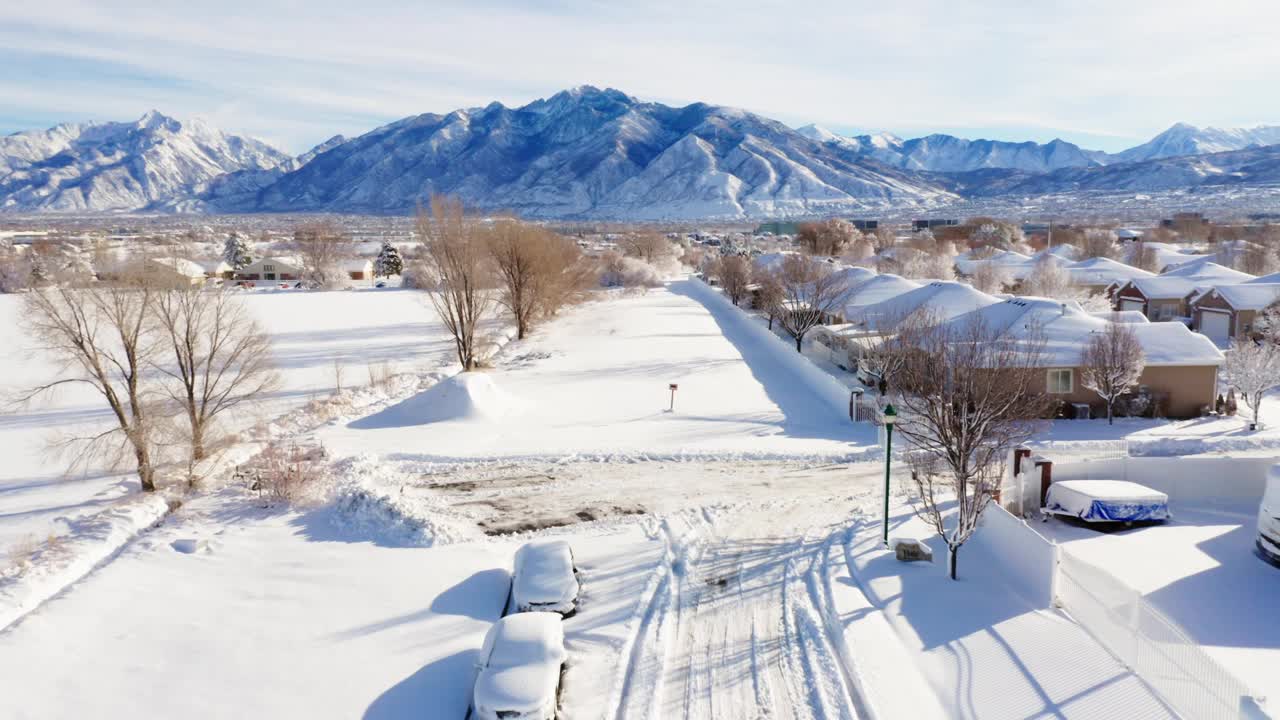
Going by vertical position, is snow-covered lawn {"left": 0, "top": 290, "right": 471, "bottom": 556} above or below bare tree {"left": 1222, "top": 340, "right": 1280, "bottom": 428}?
below

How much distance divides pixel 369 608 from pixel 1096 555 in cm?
1257

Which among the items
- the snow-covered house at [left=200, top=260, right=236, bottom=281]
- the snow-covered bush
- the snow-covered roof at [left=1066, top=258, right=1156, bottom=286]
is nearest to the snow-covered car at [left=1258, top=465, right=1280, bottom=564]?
the snow-covered bush

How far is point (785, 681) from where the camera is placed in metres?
10.2

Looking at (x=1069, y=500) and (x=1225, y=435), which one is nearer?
(x=1069, y=500)

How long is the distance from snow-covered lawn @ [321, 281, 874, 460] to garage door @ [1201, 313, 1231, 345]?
864 inches

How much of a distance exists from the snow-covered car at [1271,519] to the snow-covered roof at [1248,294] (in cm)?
2951

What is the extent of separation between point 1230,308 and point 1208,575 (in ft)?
105

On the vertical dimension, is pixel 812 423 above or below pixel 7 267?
below

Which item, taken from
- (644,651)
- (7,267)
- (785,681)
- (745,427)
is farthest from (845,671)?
(7,267)

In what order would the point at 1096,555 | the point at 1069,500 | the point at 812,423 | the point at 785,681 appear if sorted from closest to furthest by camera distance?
the point at 785,681, the point at 1096,555, the point at 1069,500, the point at 812,423

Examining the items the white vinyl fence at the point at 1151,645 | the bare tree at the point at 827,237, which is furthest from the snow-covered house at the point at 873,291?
the bare tree at the point at 827,237

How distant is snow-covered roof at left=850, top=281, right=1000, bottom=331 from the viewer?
3318 centimetres

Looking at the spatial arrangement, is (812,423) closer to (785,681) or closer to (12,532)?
(785,681)

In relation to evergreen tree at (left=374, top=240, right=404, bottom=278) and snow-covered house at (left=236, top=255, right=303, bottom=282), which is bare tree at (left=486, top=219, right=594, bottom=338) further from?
snow-covered house at (left=236, top=255, right=303, bottom=282)
